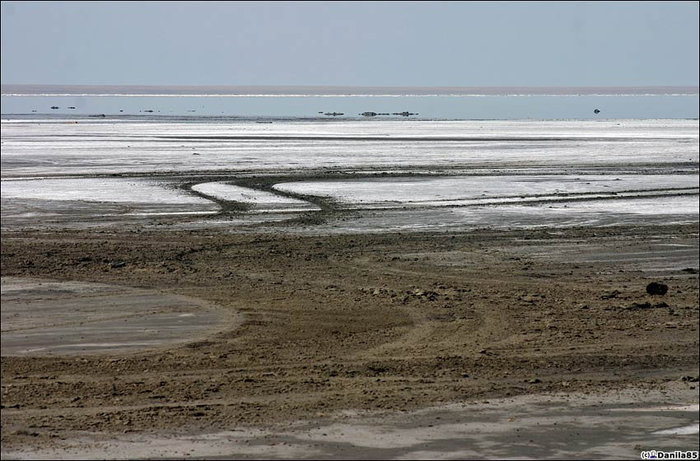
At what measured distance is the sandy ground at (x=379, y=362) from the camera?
9125 mm

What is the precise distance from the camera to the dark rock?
15766 millimetres

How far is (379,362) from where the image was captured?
38.7 ft

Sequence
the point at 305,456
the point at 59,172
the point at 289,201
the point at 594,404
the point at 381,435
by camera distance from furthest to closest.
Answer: the point at 59,172, the point at 289,201, the point at 594,404, the point at 381,435, the point at 305,456

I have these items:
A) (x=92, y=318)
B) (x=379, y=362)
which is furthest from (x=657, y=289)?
(x=92, y=318)

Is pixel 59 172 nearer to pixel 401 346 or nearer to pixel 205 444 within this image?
pixel 401 346

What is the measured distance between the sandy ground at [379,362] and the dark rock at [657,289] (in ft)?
0.92

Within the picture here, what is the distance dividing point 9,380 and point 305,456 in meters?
3.54

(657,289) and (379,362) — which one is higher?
(657,289)

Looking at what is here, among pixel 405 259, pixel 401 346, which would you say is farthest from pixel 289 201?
pixel 401 346

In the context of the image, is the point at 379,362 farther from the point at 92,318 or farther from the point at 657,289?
the point at 657,289

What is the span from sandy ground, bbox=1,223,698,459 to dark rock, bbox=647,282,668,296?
11.0 inches

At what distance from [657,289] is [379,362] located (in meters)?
5.59

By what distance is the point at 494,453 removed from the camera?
28.6ft

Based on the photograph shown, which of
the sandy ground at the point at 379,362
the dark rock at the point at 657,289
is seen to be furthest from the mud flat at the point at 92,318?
the dark rock at the point at 657,289
